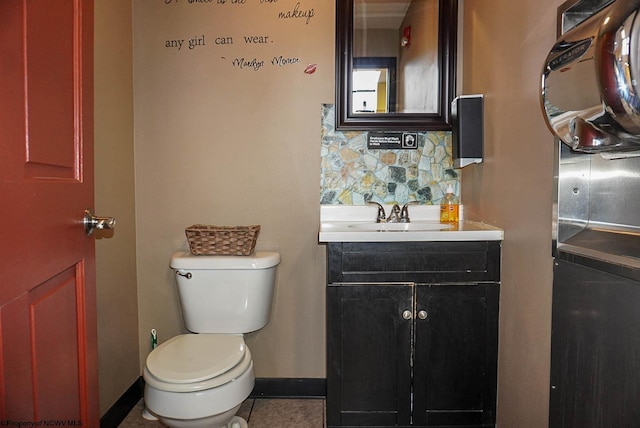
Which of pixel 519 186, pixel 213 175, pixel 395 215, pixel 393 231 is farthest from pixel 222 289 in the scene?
pixel 519 186

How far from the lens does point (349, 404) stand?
61.5 inches

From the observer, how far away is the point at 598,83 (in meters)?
0.76

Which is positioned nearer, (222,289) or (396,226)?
(222,289)

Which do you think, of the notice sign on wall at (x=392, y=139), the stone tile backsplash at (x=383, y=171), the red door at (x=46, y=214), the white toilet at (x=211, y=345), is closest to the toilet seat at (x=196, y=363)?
the white toilet at (x=211, y=345)

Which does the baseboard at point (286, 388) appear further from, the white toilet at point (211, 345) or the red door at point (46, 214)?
the red door at point (46, 214)

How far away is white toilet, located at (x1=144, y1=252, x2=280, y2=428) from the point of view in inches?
53.3

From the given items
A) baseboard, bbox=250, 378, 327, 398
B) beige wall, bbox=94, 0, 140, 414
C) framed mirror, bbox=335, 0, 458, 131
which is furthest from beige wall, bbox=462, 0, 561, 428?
beige wall, bbox=94, 0, 140, 414

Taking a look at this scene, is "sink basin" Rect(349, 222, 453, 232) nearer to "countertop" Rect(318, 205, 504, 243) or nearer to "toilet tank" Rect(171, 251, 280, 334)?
"countertop" Rect(318, 205, 504, 243)

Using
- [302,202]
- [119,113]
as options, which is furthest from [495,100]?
[119,113]

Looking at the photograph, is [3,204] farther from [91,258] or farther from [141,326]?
[141,326]

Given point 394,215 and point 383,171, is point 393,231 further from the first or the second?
point 383,171

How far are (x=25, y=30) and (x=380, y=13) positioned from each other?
1.58 meters

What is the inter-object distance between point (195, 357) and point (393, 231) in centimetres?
89

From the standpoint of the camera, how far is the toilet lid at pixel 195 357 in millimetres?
1378
